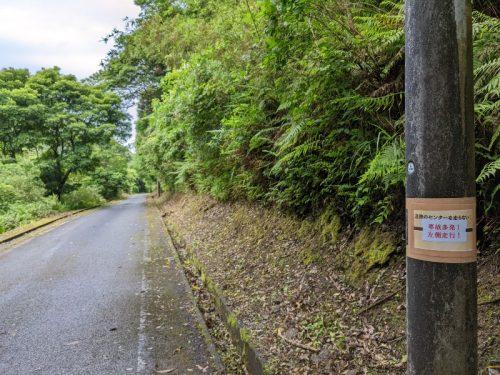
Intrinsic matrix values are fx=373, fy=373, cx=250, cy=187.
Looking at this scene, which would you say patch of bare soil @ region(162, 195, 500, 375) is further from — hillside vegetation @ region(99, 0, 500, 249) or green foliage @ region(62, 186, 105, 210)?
green foliage @ region(62, 186, 105, 210)

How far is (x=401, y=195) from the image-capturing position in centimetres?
401

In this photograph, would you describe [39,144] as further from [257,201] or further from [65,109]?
[257,201]

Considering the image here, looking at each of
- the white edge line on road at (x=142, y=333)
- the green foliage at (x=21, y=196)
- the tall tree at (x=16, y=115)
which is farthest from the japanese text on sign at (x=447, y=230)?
the tall tree at (x=16, y=115)

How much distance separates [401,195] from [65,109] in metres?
26.0

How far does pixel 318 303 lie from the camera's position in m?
4.13

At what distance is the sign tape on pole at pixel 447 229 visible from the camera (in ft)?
4.78

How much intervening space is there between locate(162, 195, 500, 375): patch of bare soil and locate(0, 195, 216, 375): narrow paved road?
798mm

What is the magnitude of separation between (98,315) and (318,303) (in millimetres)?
3193

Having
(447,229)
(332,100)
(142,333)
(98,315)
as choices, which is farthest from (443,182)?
(98,315)

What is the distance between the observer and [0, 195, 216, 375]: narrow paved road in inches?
157

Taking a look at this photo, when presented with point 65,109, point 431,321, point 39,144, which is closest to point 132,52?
point 65,109

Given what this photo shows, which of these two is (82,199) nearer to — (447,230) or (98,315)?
(98,315)

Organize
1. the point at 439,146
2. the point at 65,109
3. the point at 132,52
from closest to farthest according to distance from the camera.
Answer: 1. the point at 439,146
2. the point at 132,52
3. the point at 65,109

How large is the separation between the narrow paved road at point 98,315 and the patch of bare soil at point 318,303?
798mm
